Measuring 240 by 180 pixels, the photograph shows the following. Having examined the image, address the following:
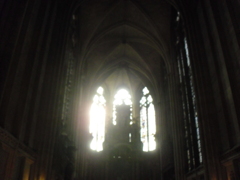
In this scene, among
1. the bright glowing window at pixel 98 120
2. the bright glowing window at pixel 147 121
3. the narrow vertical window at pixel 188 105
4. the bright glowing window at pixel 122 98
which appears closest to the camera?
the narrow vertical window at pixel 188 105

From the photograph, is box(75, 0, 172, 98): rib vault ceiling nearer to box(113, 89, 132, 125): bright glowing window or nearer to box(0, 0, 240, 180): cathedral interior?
box(0, 0, 240, 180): cathedral interior

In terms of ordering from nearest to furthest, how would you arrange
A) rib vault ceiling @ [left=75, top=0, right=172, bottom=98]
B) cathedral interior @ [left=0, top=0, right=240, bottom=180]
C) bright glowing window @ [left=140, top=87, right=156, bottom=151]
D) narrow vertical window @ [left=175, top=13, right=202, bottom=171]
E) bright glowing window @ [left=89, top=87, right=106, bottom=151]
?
cathedral interior @ [left=0, top=0, right=240, bottom=180] → narrow vertical window @ [left=175, top=13, right=202, bottom=171] → rib vault ceiling @ [left=75, top=0, right=172, bottom=98] → bright glowing window @ [left=140, top=87, right=156, bottom=151] → bright glowing window @ [left=89, top=87, right=106, bottom=151]

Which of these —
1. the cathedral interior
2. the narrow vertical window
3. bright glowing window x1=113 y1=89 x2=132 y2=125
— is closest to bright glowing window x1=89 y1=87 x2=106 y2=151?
the cathedral interior

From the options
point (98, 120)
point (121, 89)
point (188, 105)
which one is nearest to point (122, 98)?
point (121, 89)

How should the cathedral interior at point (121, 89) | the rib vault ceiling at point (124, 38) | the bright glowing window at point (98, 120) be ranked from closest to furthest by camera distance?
the cathedral interior at point (121, 89), the rib vault ceiling at point (124, 38), the bright glowing window at point (98, 120)

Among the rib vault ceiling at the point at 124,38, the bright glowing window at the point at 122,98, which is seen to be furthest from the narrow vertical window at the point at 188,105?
the bright glowing window at the point at 122,98

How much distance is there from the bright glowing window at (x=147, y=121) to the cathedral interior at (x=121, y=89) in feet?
0.32

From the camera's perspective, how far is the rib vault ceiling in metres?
18.1

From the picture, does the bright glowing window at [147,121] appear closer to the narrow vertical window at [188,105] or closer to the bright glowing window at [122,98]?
the bright glowing window at [122,98]

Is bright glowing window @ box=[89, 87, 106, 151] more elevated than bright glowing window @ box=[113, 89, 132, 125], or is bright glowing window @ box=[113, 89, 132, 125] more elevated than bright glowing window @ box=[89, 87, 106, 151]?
bright glowing window @ box=[113, 89, 132, 125]

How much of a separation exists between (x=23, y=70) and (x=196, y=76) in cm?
718

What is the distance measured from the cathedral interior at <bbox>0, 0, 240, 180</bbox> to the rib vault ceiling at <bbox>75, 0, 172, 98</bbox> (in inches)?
3.3

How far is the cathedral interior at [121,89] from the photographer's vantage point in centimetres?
848

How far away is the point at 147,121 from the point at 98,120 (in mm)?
4778
